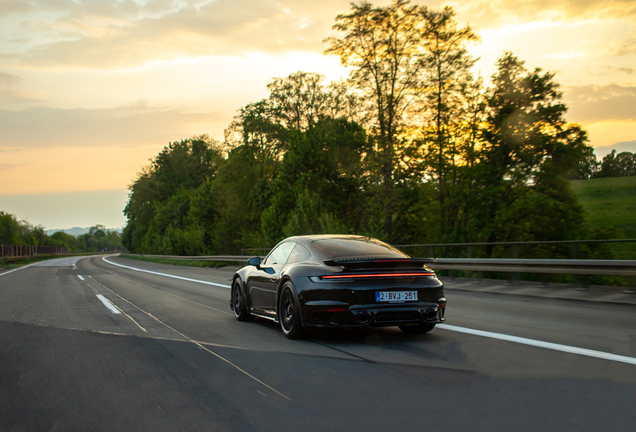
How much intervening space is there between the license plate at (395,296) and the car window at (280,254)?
1.71 m

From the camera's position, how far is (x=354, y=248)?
23.3 ft

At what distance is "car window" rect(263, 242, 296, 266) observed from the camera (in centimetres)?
759

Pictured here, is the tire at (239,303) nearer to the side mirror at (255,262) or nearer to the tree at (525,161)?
the side mirror at (255,262)

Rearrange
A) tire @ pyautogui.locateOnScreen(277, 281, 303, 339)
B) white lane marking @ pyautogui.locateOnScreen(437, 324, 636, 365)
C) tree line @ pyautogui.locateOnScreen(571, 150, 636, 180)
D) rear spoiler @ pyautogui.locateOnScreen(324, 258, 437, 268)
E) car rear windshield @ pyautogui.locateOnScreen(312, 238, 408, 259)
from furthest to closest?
tree line @ pyautogui.locateOnScreen(571, 150, 636, 180), car rear windshield @ pyautogui.locateOnScreen(312, 238, 408, 259), tire @ pyautogui.locateOnScreen(277, 281, 303, 339), rear spoiler @ pyautogui.locateOnScreen(324, 258, 437, 268), white lane marking @ pyautogui.locateOnScreen(437, 324, 636, 365)

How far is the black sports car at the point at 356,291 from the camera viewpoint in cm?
620

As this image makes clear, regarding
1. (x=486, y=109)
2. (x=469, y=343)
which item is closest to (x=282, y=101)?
(x=486, y=109)

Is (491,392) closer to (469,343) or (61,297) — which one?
(469,343)

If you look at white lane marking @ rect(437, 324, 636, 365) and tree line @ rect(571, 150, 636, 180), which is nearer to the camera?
white lane marking @ rect(437, 324, 636, 365)

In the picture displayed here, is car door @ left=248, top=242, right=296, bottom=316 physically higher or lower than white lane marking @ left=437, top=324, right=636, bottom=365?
higher

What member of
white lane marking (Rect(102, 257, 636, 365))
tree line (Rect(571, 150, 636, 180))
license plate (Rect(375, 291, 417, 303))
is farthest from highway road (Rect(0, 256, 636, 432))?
tree line (Rect(571, 150, 636, 180))

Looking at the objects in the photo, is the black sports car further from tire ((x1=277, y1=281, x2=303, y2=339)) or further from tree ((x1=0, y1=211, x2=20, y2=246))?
tree ((x1=0, y1=211, x2=20, y2=246))

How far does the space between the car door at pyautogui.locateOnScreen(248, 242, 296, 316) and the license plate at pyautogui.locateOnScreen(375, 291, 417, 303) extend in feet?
5.10

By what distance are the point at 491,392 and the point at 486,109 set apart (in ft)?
84.0

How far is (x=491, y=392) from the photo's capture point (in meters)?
4.17
